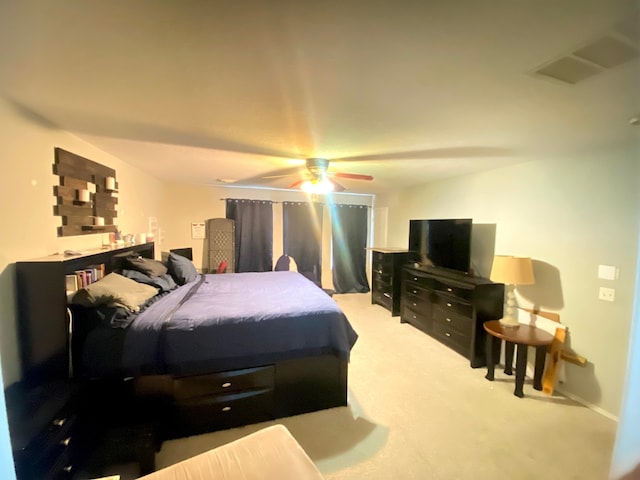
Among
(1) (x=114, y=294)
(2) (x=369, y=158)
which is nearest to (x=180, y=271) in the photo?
(1) (x=114, y=294)

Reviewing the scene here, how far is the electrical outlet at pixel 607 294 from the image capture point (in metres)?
2.35

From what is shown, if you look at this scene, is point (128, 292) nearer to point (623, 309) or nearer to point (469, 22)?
point (469, 22)

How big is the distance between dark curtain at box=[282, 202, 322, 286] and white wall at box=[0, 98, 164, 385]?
383 cm

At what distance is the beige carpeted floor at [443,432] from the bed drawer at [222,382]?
1.01ft

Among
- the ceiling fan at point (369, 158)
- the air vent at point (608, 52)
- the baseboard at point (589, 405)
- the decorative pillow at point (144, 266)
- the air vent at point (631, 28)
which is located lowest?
the baseboard at point (589, 405)

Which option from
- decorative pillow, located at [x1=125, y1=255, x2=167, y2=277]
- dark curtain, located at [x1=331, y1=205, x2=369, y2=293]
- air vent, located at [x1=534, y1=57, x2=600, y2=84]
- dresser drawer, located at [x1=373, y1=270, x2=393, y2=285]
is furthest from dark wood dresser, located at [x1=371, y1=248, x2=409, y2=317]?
air vent, located at [x1=534, y1=57, x2=600, y2=84]

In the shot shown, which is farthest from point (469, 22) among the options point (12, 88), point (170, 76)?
point (12, 88)

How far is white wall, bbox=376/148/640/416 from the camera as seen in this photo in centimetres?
229

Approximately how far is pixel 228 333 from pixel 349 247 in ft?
14.3

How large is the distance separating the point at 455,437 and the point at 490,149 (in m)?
2.37

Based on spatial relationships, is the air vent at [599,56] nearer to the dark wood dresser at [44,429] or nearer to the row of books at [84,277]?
the dark wood dresser at [44,429]

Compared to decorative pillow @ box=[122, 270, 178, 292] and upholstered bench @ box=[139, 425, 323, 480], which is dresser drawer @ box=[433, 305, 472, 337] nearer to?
upholstered bench @ box=[139, 425, 323, 480]

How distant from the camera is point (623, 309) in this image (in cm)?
228

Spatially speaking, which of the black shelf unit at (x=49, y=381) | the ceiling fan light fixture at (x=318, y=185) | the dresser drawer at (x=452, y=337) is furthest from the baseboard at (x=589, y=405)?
the black shelf unit at (x=49, y=381)
